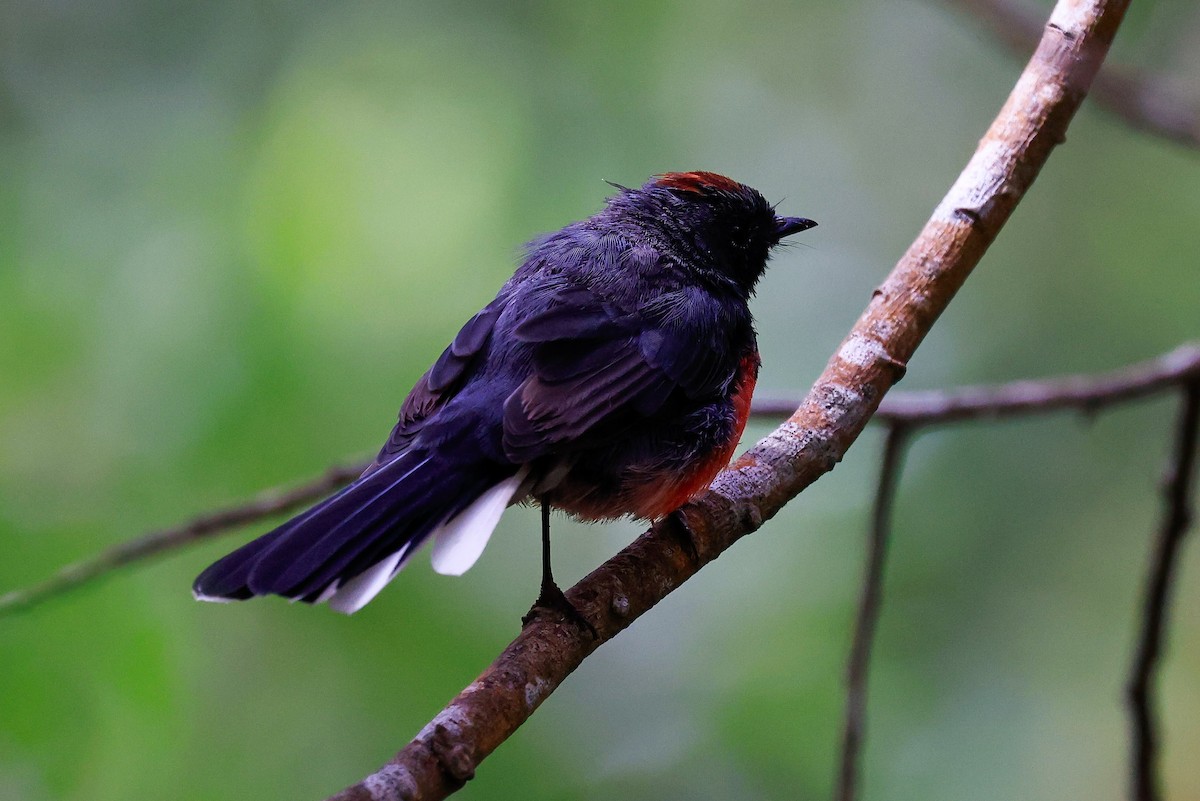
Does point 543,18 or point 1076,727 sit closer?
point 1076,727

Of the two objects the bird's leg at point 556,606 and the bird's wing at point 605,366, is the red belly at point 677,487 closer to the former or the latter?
the bird's wing at point 605,366

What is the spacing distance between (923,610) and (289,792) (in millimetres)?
3275

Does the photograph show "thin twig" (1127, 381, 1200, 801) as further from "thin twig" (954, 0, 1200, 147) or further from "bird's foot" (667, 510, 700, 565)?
"bird's foot" (667, 510, 700, 565)

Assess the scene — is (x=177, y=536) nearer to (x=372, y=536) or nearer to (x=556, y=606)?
(x=372, y=536)

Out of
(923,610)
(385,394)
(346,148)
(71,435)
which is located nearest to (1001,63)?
(923,610)

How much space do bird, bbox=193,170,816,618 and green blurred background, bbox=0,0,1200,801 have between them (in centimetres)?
141

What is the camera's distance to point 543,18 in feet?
22.7

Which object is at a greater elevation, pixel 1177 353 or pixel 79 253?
pixel 79 253

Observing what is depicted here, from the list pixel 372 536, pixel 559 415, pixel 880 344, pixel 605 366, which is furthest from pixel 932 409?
pixel 372 536

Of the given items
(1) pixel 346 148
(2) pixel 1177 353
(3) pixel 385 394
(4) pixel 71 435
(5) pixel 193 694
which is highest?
(1) pixel 346 148

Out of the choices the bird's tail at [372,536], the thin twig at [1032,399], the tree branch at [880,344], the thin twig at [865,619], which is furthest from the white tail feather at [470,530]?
the thin twig at [1032,399]

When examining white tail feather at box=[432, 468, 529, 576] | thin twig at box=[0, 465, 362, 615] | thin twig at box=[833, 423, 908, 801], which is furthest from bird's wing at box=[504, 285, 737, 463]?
thin twig at box=[0, 465, 362, 615]

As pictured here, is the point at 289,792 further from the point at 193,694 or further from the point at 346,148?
the point at 346,148

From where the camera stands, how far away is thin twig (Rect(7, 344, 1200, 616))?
10.8 feet
